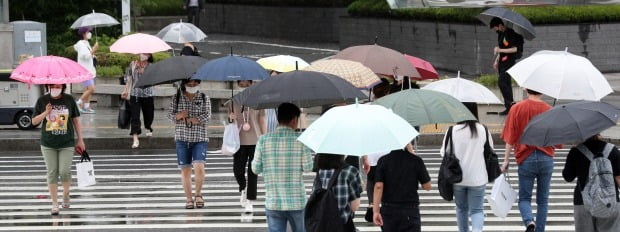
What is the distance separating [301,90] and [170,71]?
371 centimetres

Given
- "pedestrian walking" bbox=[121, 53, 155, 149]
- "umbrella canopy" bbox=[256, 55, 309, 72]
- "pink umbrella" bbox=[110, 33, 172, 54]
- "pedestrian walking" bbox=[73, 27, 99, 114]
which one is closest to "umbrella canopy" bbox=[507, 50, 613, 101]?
"umbrella canopy" bbox=[256, 55, 309, 72]

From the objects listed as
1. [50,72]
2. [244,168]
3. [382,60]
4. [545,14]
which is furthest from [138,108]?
[545,14]

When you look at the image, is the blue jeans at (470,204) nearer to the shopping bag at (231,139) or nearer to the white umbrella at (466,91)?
the white umbrella at (466,91)

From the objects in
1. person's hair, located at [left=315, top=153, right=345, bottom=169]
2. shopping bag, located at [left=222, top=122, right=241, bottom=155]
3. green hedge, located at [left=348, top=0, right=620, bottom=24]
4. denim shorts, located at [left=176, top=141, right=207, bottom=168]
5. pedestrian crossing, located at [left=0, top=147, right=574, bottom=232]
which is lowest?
pedestrian crossing, located at [left=0, top=147, right=574, bottom=232]

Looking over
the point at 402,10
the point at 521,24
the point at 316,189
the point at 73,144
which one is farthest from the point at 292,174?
the point at 402,10

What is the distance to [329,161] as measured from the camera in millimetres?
10602

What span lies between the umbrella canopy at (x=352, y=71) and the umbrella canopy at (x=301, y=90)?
1.74m

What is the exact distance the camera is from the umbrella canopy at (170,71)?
51.4 feet

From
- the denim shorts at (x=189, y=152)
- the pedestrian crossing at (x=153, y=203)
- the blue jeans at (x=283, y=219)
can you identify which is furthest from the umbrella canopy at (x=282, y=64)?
the blue jeans at (x=283, y=219)

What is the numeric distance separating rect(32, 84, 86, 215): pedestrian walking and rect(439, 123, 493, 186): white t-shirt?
4938 mm

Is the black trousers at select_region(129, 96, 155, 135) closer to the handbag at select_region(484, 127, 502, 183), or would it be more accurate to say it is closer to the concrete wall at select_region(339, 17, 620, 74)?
the handbag at select_region(484, 127, 502, 183)

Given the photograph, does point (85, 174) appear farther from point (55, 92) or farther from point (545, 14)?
point (545, 14)

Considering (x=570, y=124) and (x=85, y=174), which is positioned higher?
(x=570, y=124)

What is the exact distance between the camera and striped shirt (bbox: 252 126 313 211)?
11.2m
